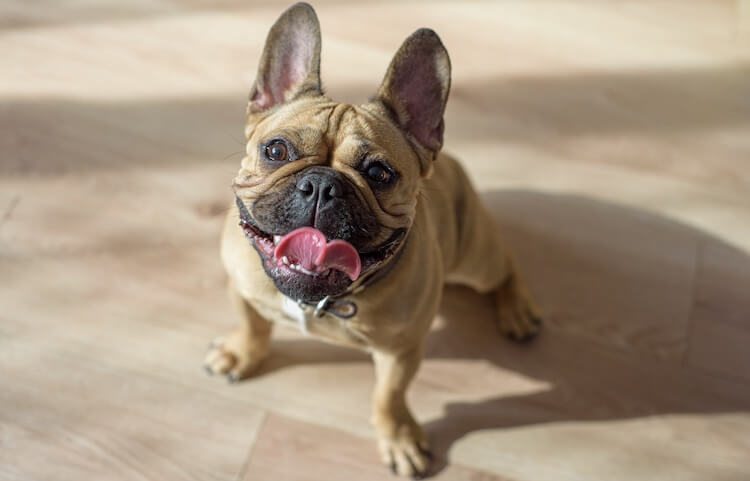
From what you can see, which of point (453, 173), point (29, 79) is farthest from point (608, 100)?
point (29, 79)

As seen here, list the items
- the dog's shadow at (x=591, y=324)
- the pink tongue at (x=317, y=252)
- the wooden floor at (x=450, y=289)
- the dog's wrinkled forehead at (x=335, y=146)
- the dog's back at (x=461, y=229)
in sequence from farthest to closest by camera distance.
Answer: the dog's shadow at (x=591, y=324), the wooden floor at (x=450, y=289), the dog's back at (x=461, y=229), the dog's wrinkled forehead at (x=335, y=146), the pink tongue at (x=317, y=252)

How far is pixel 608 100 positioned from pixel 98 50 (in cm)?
242

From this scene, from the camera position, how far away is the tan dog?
1807 millimetres

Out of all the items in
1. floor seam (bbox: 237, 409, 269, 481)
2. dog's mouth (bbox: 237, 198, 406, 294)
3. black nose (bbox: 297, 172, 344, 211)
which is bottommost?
floor seam (bbox: 237, 409, 269, 481)

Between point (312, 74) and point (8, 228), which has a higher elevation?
point (312, 74)

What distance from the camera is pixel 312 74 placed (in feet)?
6.82

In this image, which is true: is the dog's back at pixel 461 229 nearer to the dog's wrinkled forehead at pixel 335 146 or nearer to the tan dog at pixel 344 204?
the tan dog at pixel 344 204

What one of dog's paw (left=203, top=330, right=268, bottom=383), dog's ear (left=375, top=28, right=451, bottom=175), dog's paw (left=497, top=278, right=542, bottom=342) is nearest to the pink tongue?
dog's ear (left=375, top=28, right=451, bottom=175)

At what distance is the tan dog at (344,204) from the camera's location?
1.81 m

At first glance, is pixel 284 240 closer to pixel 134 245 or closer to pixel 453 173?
pixel 453 173

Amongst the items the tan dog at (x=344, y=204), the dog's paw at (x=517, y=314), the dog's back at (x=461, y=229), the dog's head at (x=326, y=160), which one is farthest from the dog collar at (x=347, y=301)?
the dog's paw at (x=517, y=314)

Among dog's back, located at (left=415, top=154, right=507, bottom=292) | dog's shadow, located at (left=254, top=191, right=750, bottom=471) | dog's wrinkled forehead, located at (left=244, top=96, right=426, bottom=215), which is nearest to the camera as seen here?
dog's wrinkled forehead, located at (left=244, top=96, right=426, bottom=215)

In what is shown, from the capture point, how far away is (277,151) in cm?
194

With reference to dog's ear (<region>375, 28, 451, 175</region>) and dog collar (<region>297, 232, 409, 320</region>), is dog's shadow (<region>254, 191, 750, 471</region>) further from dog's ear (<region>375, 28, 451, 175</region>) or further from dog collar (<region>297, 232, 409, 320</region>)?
dog's ear (<region>375, 28, 451, 175</region>)
